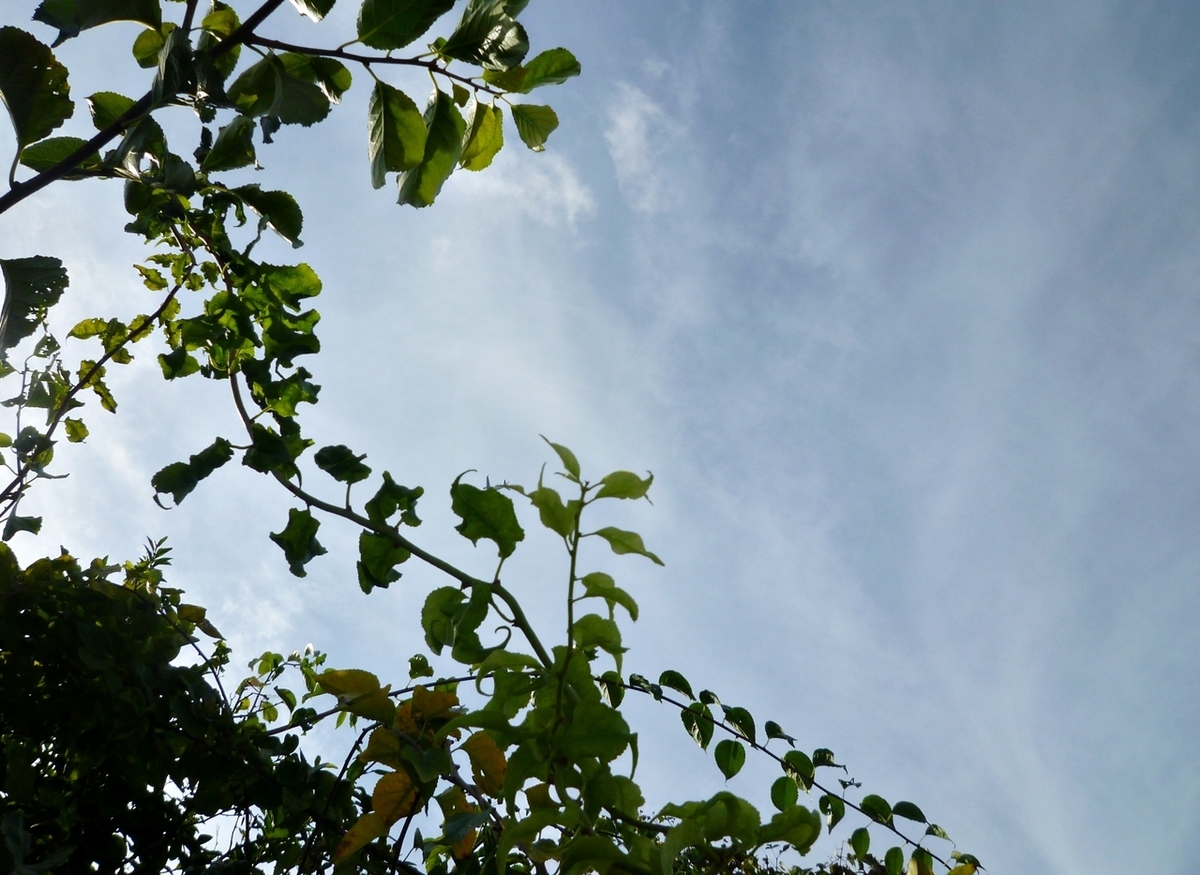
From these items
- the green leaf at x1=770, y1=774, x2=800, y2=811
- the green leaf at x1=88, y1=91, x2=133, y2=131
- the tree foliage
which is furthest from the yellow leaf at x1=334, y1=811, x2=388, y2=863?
the green leaf at x1=88, y1=91, x2=133, y2=131

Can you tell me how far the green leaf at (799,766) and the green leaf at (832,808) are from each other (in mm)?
70

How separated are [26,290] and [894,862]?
5.97ft

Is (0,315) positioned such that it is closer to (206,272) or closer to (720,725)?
(206,272)

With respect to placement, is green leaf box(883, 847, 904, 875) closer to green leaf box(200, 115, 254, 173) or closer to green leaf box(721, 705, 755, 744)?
green leaf box(721, 705, 755, 744)

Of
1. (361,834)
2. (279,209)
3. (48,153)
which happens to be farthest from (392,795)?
(48,153)

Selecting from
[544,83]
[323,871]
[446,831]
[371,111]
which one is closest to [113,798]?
[323,871]

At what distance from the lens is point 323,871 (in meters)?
1.54

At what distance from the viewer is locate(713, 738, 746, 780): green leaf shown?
1.63 m

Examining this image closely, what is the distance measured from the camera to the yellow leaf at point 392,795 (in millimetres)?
1231

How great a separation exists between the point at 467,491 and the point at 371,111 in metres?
0.67

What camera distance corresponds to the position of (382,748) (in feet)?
3.97

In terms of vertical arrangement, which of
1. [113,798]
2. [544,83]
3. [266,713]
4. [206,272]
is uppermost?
[544,83]

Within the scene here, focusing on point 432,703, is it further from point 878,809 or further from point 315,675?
point 878,809

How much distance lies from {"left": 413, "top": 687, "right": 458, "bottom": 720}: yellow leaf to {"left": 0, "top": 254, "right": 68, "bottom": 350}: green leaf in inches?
31.1
